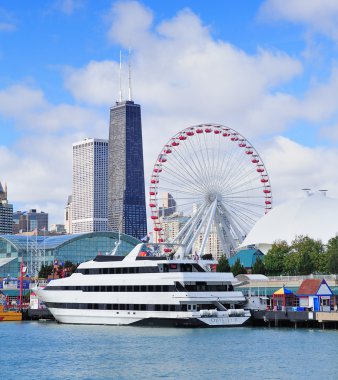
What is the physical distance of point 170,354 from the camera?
6059cm

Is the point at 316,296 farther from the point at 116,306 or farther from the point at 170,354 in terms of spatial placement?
the point at 170,354

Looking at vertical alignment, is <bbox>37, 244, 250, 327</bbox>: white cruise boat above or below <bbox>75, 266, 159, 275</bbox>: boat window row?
below

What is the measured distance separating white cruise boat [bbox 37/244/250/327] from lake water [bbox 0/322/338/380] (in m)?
1.48

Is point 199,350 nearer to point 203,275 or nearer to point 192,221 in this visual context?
point 203,275

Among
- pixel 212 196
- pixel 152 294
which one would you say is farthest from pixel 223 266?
pixel 152 294

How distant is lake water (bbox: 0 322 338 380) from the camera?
5328 cm

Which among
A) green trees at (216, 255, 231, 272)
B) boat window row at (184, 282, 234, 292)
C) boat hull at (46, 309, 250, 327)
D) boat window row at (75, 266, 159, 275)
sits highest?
green trees at (216, 255, 231, 272)

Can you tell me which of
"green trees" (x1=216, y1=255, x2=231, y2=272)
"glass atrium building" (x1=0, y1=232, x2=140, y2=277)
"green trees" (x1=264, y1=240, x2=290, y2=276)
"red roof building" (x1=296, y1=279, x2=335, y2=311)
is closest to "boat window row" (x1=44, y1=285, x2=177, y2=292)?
"red roof building" (x1=296, y1=279, x2=335, y2=311)

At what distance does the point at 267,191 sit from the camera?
421ft

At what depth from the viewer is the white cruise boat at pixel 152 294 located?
78000 mm

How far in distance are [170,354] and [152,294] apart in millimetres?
18767

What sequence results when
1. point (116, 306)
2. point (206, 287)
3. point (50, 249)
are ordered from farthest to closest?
point (50, 249) < point (116, 306) < point (206, 287)

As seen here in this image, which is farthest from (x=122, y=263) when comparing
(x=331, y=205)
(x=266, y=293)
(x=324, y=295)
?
Result: (x=331, y=205)

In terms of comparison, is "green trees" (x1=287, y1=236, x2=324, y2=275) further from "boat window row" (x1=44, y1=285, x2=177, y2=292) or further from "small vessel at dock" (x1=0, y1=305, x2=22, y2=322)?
"boat window row" (x1=44, y1=285, x2=177, y2=292)
